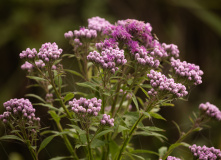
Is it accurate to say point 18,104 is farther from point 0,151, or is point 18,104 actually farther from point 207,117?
point 0,151

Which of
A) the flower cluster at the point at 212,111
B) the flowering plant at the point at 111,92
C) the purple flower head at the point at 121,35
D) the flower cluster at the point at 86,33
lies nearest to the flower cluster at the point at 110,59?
the flowering plant at the point at 111,92

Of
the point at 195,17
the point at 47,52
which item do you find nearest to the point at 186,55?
the point at 195,17

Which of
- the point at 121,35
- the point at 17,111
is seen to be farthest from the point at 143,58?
the point at 17,111

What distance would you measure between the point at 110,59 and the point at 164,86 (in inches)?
10.0

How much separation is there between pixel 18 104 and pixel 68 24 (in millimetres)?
3040

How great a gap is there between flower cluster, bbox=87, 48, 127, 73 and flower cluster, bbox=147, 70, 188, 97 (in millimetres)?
140

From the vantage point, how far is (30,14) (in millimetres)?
4105

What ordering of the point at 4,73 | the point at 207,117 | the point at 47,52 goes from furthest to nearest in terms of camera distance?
the point at 4,73
the point at 207,117
the point at 47,52

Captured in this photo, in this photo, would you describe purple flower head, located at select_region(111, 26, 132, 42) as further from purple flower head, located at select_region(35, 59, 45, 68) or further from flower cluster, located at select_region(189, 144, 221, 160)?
flower cluster, located at select_region(189, 144, 221, 160)

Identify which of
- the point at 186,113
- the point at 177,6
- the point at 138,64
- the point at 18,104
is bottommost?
the point at 18,104

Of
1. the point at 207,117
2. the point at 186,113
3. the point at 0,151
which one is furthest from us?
the point at 186,113

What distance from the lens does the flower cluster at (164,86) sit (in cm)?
116

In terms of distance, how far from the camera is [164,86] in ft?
3.80

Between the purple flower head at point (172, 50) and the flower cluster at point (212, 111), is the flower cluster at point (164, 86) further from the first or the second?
the purple flower head at point (172, 50)
